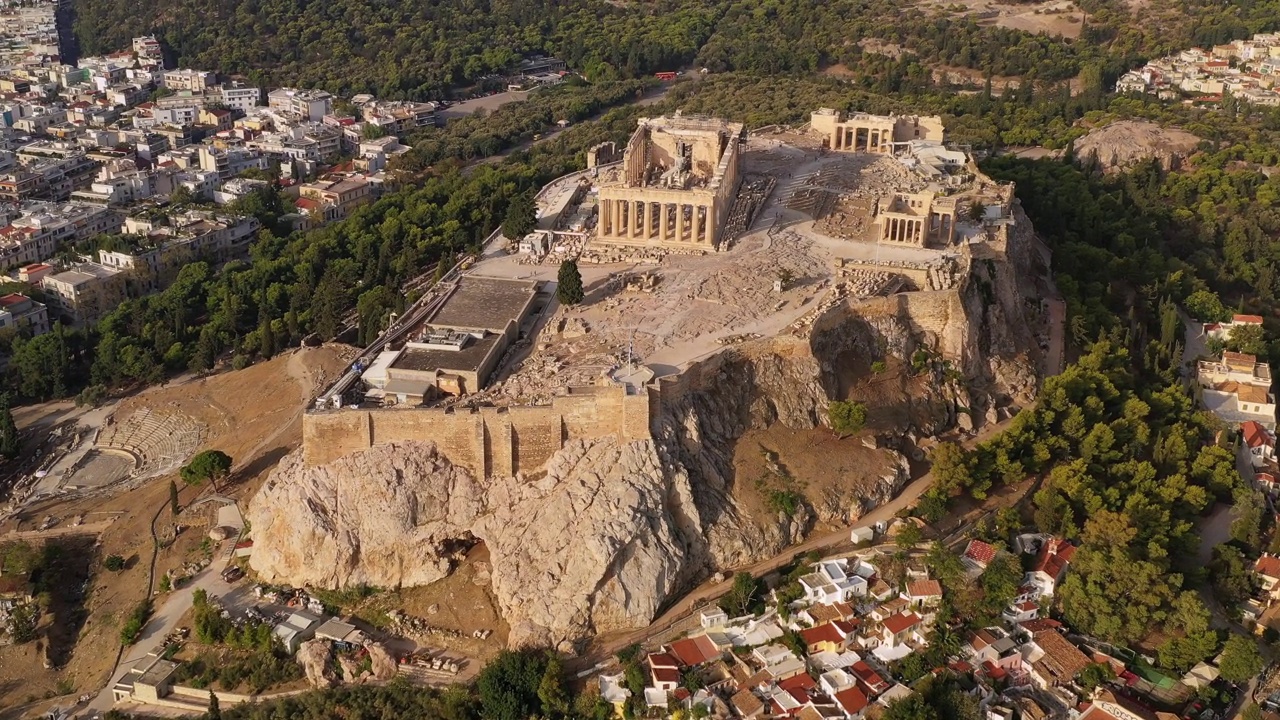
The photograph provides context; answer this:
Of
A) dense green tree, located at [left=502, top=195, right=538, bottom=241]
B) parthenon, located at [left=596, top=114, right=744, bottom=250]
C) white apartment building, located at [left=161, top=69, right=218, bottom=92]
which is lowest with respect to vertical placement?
white apartment building, located at [left=161, top=69, right=218, bottom=92]

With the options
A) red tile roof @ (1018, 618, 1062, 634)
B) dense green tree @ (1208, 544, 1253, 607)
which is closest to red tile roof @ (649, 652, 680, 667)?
red tile roof @ (1018, 618, 1062, 634)

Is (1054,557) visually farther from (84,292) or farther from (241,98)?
(241,98)

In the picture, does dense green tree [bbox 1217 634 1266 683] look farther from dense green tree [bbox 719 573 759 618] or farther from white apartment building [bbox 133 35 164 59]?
white apartment building [bbox 133 35 164 59]

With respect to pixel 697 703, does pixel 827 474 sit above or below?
above

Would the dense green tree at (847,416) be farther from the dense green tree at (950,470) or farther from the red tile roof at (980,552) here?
the red tile roof at (980,552)

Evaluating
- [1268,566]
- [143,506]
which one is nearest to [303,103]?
[143,506]

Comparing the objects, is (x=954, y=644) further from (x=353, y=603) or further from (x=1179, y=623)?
(x=353, y=603)

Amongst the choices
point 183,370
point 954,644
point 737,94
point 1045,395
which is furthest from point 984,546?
point 737,94
